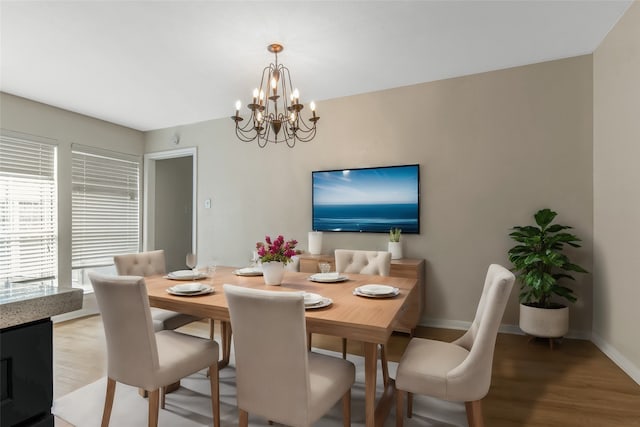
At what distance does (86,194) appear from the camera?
15.4ft

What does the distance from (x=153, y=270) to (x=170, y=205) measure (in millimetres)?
3229

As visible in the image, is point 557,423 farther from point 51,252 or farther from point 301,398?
point 51,252

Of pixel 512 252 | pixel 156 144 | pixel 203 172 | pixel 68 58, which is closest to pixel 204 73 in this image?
pixel 68 58

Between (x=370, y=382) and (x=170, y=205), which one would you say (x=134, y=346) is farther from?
(x=170, y=205)

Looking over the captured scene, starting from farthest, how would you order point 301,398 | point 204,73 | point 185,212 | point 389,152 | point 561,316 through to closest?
point 185,212
point 389,152
point 204,73
point 561,316
point 301,398

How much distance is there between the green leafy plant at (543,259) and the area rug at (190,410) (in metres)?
1.41

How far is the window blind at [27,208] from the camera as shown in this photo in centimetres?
384

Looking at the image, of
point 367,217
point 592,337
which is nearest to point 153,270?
point 367,217

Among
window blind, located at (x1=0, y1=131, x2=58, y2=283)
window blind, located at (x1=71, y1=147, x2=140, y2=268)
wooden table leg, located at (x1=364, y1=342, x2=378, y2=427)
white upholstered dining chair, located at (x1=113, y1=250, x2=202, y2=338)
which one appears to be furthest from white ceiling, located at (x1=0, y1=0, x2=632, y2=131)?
wooden table leg, located at (x1=364, y1=342, x2=378, y2=427)

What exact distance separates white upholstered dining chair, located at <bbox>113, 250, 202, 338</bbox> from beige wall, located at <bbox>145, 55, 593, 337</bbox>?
178cm

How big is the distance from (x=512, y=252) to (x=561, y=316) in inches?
25.4

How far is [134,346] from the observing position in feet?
5.73

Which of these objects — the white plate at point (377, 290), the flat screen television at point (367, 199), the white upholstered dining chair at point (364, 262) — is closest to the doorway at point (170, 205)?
the flat screen television at point (367, 199)

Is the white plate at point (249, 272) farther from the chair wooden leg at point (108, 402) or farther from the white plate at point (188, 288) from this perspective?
the chair wooden leg at point (108, 402)
